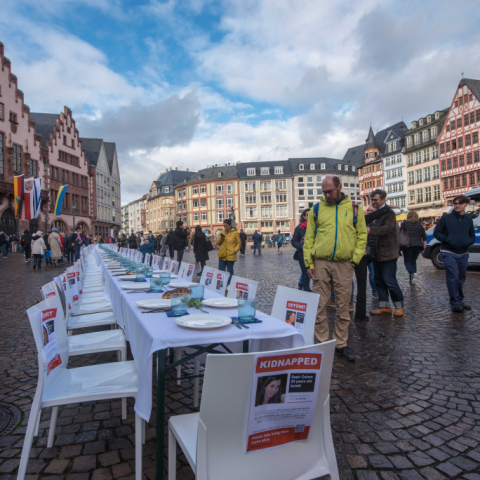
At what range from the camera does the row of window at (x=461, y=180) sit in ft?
134

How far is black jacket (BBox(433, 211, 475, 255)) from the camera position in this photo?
6.20 metres

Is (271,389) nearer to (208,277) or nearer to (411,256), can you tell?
(208,277)

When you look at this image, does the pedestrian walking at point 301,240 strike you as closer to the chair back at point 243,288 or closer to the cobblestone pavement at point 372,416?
the cobblestone pavement at point 372,416

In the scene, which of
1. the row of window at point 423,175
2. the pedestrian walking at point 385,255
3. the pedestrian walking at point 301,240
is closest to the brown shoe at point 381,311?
the pedestrian walking at point 385,255

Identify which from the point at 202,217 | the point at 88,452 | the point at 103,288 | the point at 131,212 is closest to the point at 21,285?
the point at 103,288

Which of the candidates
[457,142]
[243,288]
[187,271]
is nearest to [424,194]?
[457,142]

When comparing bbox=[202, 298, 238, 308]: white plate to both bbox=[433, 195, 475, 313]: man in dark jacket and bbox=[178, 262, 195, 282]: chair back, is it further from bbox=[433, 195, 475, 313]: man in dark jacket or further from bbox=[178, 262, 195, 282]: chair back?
bbox=[433, 195, 475, 313]: man in dark jacket

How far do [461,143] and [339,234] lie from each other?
4674 centimetres

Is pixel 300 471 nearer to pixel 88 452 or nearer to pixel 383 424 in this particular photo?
pixel 383 424

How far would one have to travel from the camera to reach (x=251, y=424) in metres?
1.51

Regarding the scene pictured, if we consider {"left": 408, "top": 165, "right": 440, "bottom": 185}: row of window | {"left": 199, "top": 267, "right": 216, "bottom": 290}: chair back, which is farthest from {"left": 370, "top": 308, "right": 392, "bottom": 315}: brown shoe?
{"left": 408, "top": 165, "right": 440, "bottom": 185}: row of window

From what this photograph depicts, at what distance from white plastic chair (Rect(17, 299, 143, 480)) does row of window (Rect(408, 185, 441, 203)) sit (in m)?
51.5

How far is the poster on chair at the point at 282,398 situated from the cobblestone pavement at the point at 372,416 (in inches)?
9.1

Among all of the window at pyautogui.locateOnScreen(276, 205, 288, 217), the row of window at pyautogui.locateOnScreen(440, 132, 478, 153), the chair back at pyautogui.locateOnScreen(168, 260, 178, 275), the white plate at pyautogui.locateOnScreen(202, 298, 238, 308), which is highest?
the row of window at pyautogui.locateOnScreen(440, 132, 478, 153)
